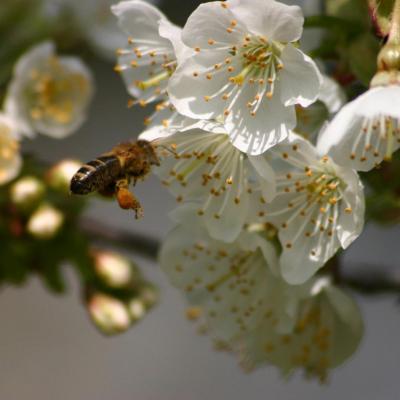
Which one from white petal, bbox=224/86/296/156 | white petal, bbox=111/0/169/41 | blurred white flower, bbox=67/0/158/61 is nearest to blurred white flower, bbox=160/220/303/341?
white petal, bbox=224/86/296/156

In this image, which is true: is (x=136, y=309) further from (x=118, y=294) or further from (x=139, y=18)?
(x=139, y=18)

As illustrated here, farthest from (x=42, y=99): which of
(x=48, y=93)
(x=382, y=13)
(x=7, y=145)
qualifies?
(x=382, y=13)

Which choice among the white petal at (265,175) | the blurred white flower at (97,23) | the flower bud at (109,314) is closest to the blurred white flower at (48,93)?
the blurred white flower at (97,23)

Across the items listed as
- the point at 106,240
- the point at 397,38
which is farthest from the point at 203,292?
the point at 397,38

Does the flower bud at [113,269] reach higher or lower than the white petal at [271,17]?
lower

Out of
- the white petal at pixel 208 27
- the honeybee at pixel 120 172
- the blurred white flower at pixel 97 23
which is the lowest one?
the blurred white flower at pixel 97 23

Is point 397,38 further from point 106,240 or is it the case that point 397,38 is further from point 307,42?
point 106,240

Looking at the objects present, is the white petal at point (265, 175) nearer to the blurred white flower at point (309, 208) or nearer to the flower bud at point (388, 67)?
the blurred white flower at point (309, 208)
